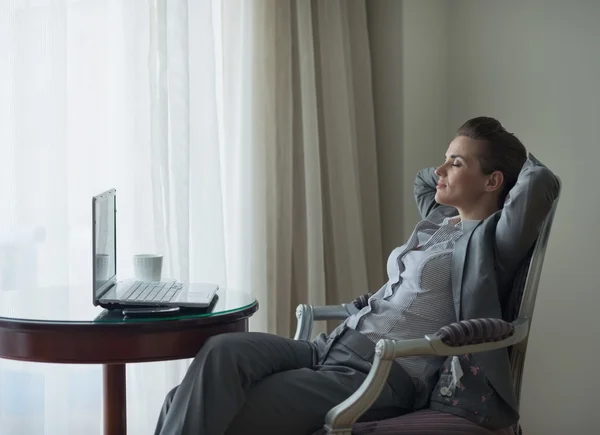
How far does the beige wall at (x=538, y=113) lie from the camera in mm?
2818

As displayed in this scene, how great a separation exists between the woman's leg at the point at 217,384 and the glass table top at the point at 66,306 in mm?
100

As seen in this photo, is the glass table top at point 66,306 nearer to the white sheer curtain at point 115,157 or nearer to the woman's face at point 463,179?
the white sheer curtain at point 115,157

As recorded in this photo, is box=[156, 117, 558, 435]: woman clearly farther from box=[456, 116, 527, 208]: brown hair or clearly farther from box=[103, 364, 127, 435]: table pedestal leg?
box=[103, 364, 127, 435]: table pedestal leg

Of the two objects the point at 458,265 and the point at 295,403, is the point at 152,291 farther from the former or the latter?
the point at 458,265

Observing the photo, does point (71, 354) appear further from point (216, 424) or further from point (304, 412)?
point (304, 412)

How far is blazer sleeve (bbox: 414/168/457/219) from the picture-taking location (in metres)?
2.49

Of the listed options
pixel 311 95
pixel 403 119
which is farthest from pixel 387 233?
pixel 311 95

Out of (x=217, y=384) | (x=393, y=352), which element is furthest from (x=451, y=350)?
(x=217, y=384)

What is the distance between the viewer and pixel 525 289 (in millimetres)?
2072

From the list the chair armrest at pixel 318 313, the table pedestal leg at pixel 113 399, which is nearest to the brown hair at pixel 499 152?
the chair armrest at pixel 318 313

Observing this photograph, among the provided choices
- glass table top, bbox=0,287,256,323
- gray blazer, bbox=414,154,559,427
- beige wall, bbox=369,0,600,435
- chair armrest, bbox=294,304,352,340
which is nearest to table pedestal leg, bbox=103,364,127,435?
glass table top, bbox=0,287,256,323

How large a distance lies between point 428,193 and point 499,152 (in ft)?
1.13

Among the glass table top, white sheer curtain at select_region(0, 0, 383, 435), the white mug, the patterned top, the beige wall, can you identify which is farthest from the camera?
the beige wall

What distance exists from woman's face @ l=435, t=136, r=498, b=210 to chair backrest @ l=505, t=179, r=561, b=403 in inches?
8.9
